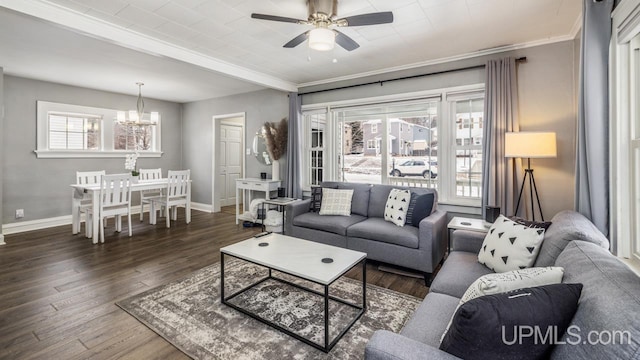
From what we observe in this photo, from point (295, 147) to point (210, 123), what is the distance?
8.63ft

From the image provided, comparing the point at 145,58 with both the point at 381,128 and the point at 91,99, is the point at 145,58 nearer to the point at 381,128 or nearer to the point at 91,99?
the point at 91,99

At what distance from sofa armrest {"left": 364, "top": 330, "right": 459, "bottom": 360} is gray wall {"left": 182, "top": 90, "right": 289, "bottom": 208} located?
4516 millimetres

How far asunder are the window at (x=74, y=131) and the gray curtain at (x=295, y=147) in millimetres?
3889

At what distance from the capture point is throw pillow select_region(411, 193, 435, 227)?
321 centimetres

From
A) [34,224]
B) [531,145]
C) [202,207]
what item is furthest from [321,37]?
[34,224]

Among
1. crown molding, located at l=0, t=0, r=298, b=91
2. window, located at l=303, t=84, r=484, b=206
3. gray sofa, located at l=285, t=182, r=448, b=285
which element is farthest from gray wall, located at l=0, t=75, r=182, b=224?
gray sofa, located at l=285, t=182, r=448, b=285

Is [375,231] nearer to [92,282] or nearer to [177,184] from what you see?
[92,282]

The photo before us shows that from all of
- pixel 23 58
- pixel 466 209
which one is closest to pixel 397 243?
pixel 466 209

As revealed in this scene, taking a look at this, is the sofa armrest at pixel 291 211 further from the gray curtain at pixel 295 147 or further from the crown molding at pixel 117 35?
the crown molding at pixel 117 35

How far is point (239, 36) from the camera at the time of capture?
3.15m

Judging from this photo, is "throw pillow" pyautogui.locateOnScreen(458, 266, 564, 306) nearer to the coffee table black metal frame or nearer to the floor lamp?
the coffee table black metal frame

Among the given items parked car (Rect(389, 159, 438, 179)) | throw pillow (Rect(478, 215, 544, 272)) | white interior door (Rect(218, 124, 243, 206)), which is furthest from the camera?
white interior door (Rect(218, 124, 243, 206))

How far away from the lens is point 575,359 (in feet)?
2.78

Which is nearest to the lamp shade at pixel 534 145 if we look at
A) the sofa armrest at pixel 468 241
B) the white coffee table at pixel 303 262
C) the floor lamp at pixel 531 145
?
the floor lamp at pixel 531 145
